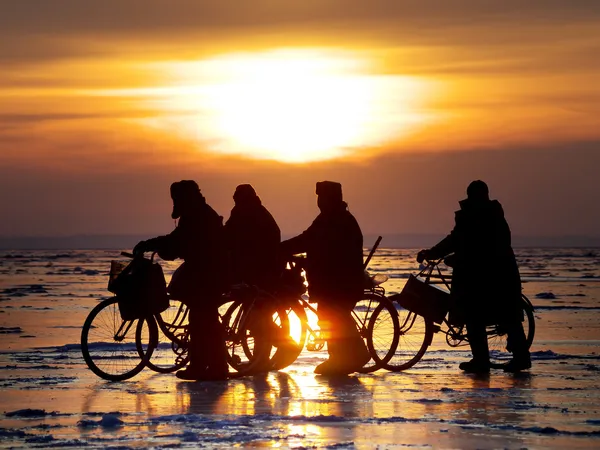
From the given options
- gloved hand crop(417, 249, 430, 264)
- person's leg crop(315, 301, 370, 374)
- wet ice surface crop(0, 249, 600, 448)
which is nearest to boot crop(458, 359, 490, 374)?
wet ice surface crop(0, 249, 600, 448)

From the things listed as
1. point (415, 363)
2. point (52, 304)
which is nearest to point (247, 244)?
point (415, 363)

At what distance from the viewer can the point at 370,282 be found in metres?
11.9

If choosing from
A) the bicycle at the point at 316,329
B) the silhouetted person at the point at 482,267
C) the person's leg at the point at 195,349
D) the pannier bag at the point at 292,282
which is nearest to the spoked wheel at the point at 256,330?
the bicycle at the point at 316,329

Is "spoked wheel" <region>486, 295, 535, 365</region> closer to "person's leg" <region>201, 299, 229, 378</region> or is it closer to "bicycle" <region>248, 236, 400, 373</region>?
"bicycle" <region>248, 236, 400, 373</region>

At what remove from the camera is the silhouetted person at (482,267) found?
11836 mm

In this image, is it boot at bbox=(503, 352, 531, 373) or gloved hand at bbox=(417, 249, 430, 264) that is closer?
boot at bbox=(503, 352, 531, 373)

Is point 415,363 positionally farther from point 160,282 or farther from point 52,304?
point 52,304

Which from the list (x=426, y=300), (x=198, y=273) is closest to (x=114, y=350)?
(x=198, y=273)

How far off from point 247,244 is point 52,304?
1574 cm

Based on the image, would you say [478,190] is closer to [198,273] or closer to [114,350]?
[198,273]

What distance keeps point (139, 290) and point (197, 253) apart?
2.41 feet

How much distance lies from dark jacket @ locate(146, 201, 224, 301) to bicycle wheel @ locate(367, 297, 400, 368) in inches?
70.9

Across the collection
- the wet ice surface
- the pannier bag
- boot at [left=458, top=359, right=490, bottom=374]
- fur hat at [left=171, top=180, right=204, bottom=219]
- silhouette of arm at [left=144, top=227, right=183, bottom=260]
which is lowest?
the wet ice surface

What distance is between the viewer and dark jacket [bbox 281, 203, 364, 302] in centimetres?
1163
